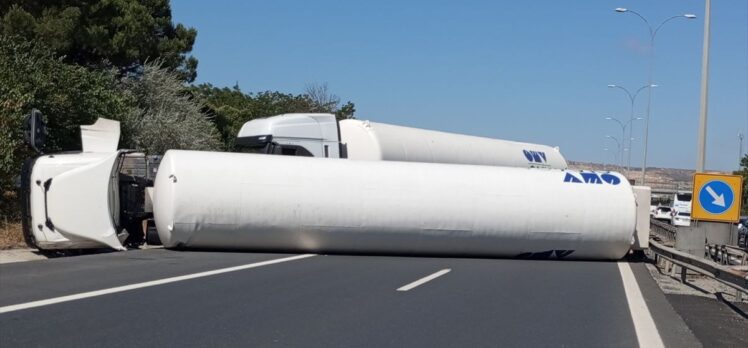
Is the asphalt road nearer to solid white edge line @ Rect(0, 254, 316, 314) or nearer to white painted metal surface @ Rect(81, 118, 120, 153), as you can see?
solid white edge line @ Rect(0, 254, 316, 314)

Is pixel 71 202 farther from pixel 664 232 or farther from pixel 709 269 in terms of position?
pixel 664 232

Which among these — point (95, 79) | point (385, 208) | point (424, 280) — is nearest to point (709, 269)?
point (424, 280)

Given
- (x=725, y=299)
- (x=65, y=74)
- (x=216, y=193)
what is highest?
(x=65, y=74)

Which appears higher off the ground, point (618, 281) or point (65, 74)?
point (65, 74)

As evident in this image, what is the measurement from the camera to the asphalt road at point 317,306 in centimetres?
837

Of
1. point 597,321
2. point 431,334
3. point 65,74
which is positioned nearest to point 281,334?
point 431,334

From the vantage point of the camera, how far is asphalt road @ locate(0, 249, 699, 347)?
8.37 metres

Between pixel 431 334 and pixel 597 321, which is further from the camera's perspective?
pixel 597 321

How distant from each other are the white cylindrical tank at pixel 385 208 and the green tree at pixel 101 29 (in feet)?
49.8

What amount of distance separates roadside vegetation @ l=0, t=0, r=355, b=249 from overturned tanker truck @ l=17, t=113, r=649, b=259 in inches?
95.4

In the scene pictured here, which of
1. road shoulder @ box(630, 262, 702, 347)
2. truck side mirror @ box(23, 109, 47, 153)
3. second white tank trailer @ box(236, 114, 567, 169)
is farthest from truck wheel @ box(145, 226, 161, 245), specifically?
road shoulder @ box(630, 262, 702, 347)

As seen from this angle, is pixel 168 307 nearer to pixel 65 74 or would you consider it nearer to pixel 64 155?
pixel 64 155

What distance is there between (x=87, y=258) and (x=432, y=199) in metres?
6.76

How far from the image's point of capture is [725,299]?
1349 centimetres
